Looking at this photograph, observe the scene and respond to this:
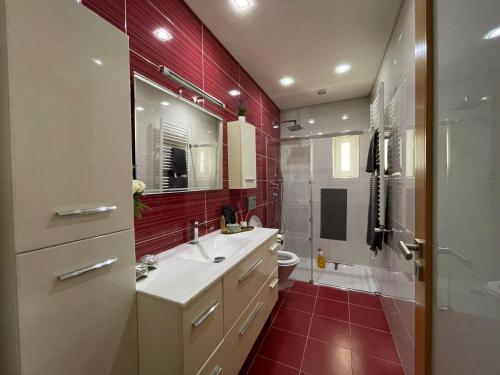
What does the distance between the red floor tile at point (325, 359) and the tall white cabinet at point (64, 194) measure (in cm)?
131

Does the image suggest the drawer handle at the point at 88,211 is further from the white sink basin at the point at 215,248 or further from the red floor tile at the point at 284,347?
the red floor tile at the point at 284,347

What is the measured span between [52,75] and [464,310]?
145 cm

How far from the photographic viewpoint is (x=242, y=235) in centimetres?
184

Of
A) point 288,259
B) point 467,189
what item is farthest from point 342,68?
point 288,259

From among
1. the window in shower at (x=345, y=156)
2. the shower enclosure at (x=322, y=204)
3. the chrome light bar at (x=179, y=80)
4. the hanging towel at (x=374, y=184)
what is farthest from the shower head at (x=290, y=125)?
the chrome light bar at (x=179, y=80)

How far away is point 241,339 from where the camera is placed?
1289 millimetres

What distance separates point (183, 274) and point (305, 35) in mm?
2168

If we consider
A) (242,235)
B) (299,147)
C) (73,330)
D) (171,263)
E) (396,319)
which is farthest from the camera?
(299,147)

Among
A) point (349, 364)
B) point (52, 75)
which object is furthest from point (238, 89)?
point (349, 364)

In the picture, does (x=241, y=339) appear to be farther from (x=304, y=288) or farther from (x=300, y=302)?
(x=304, y=288)

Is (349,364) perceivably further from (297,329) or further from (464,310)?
(464,310)

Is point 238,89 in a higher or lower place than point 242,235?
higher

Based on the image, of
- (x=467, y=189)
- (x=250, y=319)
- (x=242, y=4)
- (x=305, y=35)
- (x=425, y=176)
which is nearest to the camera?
(x=467, y=189)

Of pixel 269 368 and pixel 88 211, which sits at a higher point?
pixel 88 211
